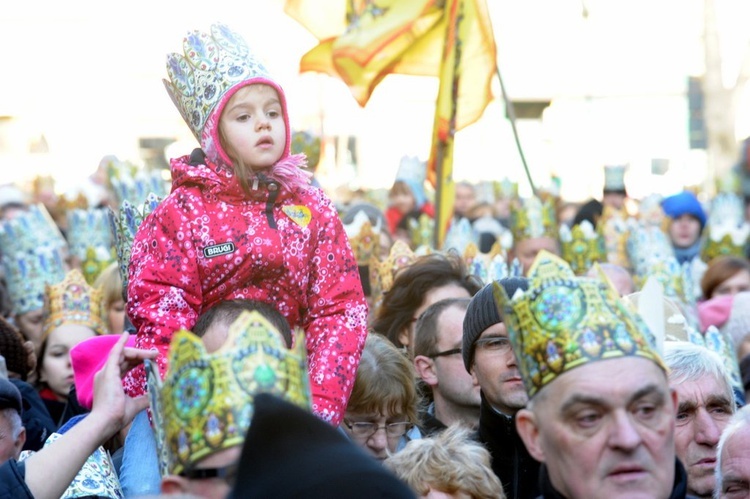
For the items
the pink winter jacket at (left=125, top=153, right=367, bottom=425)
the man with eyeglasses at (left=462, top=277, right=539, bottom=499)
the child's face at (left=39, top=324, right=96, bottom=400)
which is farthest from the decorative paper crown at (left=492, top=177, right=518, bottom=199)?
the pink winter jacket at (left=125, top=153, right=367, bottom=425)

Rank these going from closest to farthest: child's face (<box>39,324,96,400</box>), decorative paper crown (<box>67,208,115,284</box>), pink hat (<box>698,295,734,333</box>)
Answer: child's face (<box>39,324,96,400</box>) < pink hat (<box>698,295,734,333</box>) < decorative paper crown (<box>67,208,115,284</box>)

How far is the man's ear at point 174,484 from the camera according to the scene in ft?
11.9

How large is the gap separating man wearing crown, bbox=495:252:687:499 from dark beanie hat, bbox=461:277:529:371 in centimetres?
143

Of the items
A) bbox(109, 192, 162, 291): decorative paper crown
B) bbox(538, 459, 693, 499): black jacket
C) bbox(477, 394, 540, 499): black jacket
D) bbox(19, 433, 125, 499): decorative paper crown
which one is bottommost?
bbox(477, 394, 540, 499): black jacket

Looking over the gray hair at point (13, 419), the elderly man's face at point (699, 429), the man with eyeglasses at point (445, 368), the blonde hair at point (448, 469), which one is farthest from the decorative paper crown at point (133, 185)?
the blonde hair at point (448, 469)

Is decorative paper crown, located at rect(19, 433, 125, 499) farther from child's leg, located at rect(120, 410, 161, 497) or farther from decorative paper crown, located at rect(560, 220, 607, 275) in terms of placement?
decorative paper crown, located at rect(560, 220, 607, 275)

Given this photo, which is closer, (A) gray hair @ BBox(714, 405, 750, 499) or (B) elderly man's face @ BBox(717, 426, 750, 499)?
(B) elderly man's face @ BBox(717, 426, 750, 499)

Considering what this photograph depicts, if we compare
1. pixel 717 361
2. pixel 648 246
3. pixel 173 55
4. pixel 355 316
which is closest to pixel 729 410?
pixel 717 361

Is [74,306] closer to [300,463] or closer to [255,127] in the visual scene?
[255,127]

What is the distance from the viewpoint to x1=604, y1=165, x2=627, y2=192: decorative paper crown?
48.0ft

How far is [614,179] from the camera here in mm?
14766

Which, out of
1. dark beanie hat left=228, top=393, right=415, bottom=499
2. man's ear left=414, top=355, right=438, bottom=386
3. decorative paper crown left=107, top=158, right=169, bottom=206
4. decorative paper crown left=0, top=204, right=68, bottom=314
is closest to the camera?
dark beanie hat left=228, top=393, right=415, bottom=499

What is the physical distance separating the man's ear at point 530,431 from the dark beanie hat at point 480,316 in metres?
1.50

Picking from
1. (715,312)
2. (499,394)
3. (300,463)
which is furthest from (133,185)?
(300,463)
